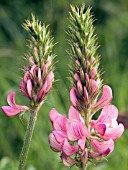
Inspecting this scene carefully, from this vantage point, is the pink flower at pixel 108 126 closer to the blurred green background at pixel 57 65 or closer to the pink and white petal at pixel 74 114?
the pink and white petal at pixel 74 114

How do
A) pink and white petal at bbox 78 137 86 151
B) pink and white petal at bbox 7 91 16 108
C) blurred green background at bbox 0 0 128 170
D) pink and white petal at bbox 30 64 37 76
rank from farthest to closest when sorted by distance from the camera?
blurred green background at bbox 0 0 128 170, pink and white petal at bbox 7 91 16 108, pink and white petal at bbox 30 64 37 76, pink and white petal at bbox 78 137 86 151

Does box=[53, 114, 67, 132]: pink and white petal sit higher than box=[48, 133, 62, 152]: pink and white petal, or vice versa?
box=[53, 114, 67, 132]: pink and white petal

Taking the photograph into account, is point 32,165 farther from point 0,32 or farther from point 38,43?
point 0,32

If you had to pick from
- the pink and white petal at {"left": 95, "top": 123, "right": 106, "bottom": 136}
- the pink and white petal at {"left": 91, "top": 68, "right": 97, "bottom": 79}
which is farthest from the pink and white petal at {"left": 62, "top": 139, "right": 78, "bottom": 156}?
the pink and white petal at {"left": 91, "top": 68, "right": 97, "bottom": 79}

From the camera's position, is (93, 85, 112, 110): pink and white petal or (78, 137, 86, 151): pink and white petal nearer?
(78, 137, 86, 151): pink and white petal

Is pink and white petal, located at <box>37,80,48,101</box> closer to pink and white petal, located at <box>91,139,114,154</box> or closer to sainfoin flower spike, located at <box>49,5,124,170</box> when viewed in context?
sainfoin flower spike, located at <box>49,5,124,170</box>

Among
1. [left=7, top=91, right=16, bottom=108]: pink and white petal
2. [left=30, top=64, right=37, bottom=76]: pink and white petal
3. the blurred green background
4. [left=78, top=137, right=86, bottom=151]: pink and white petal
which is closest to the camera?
[left=78, top=137, right=86, bottom=151]: pink and white petal
